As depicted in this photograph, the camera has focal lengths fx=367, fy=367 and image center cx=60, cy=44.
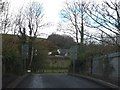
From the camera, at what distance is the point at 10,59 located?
32.7 m

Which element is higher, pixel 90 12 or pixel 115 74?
pixel 90 12

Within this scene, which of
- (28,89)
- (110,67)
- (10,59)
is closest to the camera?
(28,89)

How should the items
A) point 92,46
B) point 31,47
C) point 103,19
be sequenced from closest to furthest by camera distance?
point 103,19 → point 92,46 → point 31,47

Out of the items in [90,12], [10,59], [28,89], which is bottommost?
[28,89]

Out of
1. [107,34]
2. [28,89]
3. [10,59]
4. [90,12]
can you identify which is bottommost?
[28,89]

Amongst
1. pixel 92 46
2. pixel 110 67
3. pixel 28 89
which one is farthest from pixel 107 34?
pixel 28 89

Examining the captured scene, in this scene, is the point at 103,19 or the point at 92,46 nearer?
the point at 103,19

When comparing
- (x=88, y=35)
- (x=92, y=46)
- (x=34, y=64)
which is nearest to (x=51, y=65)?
(x=34, y=64)

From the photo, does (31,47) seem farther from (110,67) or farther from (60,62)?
(110,67)

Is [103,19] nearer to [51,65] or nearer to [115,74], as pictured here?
[115,74]

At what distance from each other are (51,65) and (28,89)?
7038 centimetres

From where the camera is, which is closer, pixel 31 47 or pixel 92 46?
pixel 92 46

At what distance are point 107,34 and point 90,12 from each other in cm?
308

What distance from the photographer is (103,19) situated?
37688 mm
